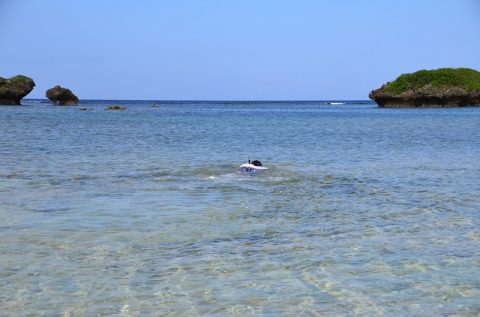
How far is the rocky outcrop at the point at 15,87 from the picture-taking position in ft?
461

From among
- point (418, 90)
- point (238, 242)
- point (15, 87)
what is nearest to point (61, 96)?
point (15, 87)

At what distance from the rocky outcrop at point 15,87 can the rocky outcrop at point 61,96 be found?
8660mm

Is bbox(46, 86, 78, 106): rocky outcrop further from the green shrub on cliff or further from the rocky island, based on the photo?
the green shrub on cliff

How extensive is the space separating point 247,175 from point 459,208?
9.12m

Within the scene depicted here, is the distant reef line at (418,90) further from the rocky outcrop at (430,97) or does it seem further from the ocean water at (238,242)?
the ocean water at (238,242)

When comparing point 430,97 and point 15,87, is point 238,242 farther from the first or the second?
point 15,87

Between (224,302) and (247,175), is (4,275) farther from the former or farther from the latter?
(247,175)

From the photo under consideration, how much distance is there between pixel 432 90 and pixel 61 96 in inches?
3867

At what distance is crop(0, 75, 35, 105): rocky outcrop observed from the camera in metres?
141

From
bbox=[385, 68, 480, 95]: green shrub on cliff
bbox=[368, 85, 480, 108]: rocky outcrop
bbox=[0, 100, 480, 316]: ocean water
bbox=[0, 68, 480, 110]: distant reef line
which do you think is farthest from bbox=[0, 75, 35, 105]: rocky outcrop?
bbox=[0, 100, 480, 316]: ocean water

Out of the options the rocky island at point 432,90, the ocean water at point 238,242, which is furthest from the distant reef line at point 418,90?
the ocean water at point 238,242

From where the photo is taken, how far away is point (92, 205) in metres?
15.2

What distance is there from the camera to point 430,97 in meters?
144

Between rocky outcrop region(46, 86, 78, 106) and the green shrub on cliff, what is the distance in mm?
86417
